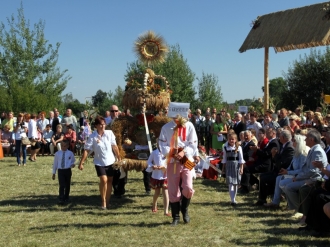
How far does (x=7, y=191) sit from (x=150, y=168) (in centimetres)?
420

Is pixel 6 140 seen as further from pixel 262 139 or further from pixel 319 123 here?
pixel 319 123

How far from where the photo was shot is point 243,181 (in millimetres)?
10383

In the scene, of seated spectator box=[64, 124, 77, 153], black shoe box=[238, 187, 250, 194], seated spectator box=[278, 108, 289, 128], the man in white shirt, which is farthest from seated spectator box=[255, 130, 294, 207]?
the man in white shirt

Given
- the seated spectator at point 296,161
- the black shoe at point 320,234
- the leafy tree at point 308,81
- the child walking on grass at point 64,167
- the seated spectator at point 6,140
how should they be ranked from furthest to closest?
the leafy tree at point 308,81 → the seated spectator at point 6,140 → the child walking on grass at point 64,167 → the seated spectator at point 296,161 → the black shoe at point 320,234

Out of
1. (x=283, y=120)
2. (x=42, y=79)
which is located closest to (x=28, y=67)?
(x=42, y=79)

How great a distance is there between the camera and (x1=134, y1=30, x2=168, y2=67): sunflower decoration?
1001 centimetres

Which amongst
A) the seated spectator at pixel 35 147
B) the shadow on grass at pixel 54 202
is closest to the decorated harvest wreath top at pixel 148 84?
the shadow on grass at pixel 54 202

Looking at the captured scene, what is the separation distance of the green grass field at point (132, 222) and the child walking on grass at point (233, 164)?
13.3 inches

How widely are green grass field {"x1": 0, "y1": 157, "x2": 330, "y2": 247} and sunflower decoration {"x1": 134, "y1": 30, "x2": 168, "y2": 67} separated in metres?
2.97

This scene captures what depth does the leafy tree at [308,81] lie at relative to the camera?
29188 millimetres

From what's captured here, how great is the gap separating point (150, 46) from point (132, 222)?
4.04m

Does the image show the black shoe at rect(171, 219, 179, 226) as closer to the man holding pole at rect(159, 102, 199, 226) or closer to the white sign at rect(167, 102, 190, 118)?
the man holding pole at rect(159, 102, 199, 226)

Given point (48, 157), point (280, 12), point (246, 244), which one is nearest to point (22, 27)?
point (48, 157)

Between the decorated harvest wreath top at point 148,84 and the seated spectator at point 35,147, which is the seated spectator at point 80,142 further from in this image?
the decorated harvest wreath top at point 148,84
